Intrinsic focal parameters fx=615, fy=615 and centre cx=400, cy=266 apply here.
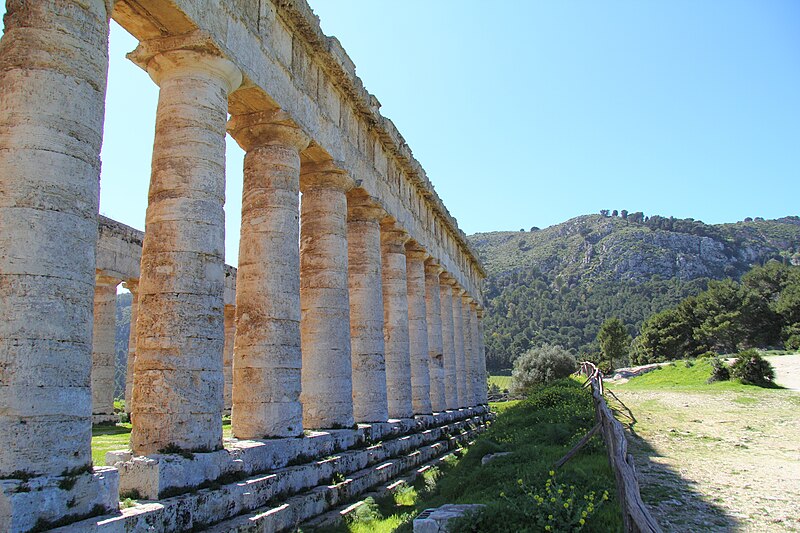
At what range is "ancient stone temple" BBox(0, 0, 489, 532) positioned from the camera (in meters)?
6.95

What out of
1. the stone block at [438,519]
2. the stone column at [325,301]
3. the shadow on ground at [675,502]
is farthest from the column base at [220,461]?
the shadow on ground at [675,502]

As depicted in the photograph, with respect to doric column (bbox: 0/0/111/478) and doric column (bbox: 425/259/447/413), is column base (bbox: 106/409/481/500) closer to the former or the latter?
doric column (bbox: 0/0/111/478)

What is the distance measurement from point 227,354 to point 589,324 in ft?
400

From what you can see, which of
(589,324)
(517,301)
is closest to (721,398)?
(589,324)

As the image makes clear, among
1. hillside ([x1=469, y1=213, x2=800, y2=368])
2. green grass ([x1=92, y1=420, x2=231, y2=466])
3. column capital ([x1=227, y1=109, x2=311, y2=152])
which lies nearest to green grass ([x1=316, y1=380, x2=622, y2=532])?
green grass ([x1=92, y1=420, x2=231, y2=466])

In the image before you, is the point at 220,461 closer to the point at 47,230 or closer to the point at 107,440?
the point at 47,230

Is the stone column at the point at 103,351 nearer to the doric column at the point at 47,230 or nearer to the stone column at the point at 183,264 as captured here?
the stone column at the point at 183,264

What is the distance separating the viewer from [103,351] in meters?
24.1

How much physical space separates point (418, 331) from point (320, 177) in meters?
9.90

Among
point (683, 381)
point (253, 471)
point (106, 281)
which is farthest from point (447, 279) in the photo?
point (253, 471)

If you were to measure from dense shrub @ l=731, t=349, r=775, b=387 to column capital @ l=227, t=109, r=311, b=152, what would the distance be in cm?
2561

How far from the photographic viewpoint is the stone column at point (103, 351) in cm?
2403

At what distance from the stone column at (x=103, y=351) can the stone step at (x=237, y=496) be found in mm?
13831

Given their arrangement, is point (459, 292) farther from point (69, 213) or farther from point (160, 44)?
point (69, 213)
